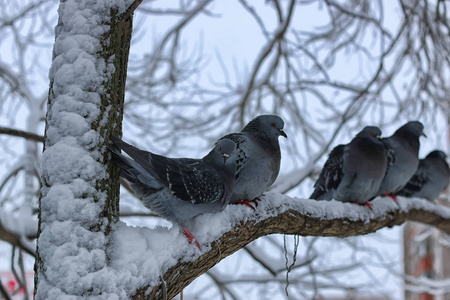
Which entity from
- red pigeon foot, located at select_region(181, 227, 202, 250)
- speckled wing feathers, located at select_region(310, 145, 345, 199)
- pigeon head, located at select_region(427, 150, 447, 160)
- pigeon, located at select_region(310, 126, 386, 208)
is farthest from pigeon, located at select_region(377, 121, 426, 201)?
red pigeon foot, located at select_region(181, 227, 202, 250)

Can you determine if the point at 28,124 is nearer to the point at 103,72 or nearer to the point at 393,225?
the point at 103,72

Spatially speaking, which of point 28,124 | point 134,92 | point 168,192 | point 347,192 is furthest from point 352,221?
point 134,92

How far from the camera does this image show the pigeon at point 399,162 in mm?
4293

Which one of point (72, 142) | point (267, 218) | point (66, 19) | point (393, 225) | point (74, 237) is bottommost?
point (74, 237)

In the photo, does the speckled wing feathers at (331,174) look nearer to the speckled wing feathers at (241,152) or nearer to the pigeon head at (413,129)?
the pigeon head at (413,129)

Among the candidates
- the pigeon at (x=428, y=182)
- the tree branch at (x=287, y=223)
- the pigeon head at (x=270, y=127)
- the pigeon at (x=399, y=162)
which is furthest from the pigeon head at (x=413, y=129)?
the pigeon head at (x=270, y=127)

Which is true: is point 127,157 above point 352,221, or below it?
below

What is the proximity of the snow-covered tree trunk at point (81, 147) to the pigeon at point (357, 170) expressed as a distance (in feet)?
7.43

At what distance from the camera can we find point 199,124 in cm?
698

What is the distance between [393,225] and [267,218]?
1.81 metres

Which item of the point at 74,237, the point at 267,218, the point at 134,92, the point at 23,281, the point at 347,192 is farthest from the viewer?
the point at 134,92

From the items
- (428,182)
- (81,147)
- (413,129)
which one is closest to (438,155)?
(428,182)

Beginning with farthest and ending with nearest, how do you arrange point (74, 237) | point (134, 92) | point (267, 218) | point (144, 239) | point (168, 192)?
point (134, 92) → point (267, 218) → point (168, 192) → point (144, 239) → point (74, 237)

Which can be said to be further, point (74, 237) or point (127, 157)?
point (127, 157)
